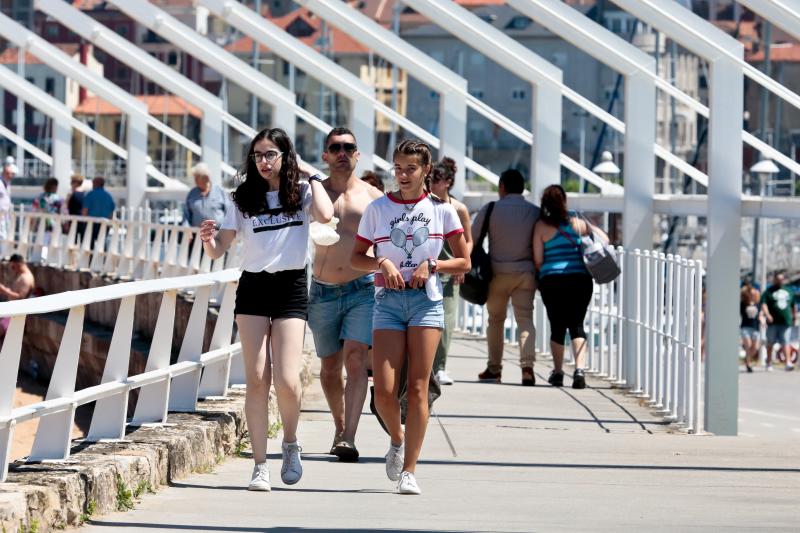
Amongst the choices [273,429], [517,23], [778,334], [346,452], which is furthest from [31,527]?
[517,23]

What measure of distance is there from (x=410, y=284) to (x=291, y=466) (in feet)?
3.30

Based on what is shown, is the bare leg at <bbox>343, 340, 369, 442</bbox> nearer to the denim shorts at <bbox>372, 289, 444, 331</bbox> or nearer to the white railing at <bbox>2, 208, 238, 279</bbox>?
the denim shorts at <bbox>372, 289, 444, 331</bbox>

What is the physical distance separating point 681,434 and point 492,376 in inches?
115

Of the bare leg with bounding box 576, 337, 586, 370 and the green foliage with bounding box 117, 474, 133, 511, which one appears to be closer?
the green foliage with bounding box 117, 474, 133, 511

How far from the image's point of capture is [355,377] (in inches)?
374

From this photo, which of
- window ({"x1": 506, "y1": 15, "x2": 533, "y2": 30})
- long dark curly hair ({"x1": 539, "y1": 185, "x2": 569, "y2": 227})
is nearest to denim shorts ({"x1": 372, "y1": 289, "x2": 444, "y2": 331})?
long dark curly hair ({"x1": 539, "y1": 185, "x2": 569, "y2": 227})

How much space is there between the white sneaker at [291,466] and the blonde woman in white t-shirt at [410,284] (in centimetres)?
49

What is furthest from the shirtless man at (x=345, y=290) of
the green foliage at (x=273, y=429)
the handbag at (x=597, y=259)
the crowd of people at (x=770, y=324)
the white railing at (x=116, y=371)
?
the crowd of people at (x=770, y=324)

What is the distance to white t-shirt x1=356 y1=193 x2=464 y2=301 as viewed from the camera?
8414 mm

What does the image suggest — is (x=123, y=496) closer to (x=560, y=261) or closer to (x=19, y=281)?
(x=560, y=261)

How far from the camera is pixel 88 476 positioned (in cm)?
739

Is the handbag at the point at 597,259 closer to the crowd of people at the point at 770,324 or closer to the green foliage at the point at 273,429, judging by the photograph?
the green foliage at the point at 273,429

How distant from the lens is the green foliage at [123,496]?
7773 millimetres

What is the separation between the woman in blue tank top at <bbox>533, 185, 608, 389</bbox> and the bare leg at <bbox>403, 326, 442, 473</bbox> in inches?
237
